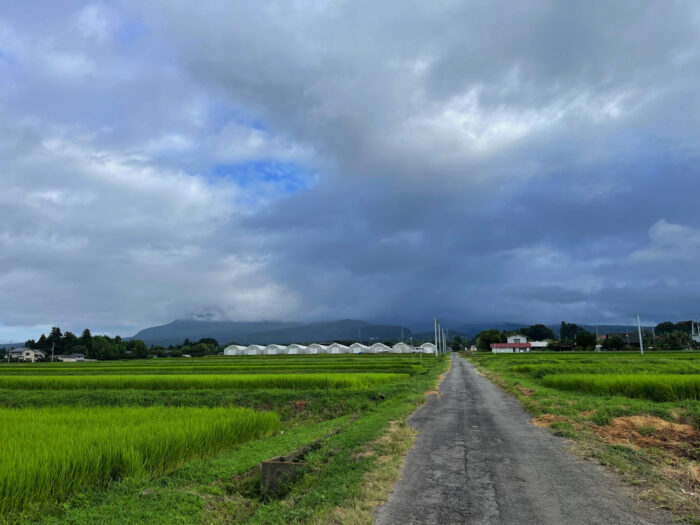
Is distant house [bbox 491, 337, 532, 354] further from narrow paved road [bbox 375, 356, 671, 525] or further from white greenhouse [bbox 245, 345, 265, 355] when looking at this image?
narrow paved road [bbox 375, 356, 671, 525]

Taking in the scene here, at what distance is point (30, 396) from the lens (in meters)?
25.5

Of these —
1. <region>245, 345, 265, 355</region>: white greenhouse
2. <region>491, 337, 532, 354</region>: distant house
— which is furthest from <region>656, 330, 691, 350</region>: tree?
<region>245, 345, 265, 355</region>: white greenhouse

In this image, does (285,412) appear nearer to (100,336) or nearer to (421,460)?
(421,460)

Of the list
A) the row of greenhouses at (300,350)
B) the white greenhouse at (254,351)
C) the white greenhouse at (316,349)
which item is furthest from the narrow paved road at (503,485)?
the white greenhouse at (254,351)

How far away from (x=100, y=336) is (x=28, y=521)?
493ft

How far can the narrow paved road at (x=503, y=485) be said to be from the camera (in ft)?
19.5

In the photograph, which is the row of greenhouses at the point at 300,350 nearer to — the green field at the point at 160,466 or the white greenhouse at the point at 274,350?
the white greenhouse at the point at 274,350

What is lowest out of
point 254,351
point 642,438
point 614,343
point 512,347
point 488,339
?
point 254,351

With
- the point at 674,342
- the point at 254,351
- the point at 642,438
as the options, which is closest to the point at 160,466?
the point at 642,438

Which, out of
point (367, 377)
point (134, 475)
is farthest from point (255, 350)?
point (134, 475)

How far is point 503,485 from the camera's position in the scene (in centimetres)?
732

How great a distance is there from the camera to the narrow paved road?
19.5 ft

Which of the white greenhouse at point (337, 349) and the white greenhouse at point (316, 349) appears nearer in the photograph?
the white greenhouse at point (337, 349)

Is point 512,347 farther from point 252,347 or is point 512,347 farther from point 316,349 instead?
point 252,347
